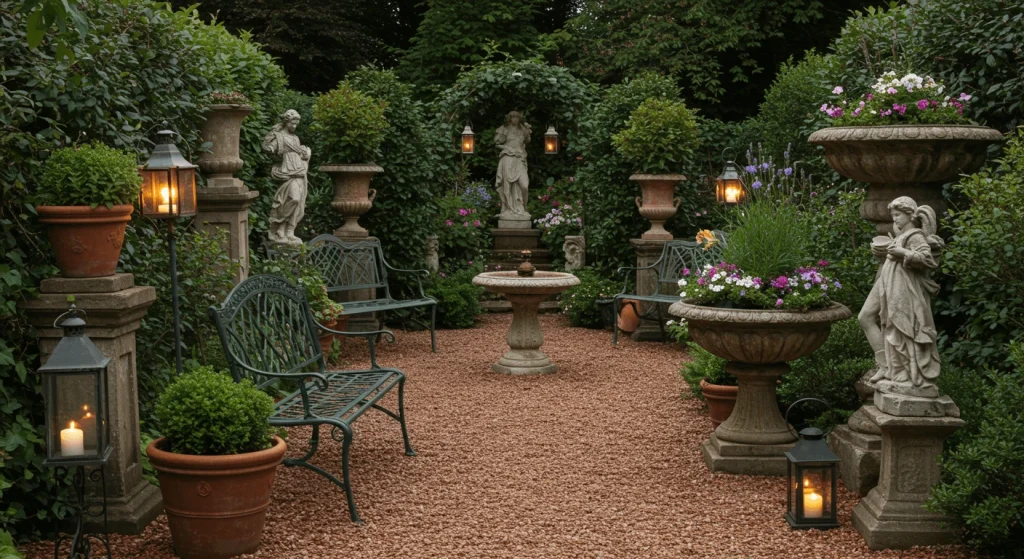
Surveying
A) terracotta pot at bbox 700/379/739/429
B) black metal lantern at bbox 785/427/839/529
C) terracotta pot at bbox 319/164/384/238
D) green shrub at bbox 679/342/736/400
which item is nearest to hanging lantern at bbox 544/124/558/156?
terracotta pot at bbox 319/164/384/238

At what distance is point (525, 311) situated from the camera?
31.0ft

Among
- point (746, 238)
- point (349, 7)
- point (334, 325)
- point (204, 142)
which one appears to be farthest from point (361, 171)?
point (349, 7)

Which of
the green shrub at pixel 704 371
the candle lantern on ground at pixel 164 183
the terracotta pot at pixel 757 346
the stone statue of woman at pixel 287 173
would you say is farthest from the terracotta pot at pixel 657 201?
the candle lantern on ground at pixel 164 183

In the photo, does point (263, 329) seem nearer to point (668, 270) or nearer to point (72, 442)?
point (72, 442)

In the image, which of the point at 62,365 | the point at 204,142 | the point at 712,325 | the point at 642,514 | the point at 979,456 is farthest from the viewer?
the point at 204,142

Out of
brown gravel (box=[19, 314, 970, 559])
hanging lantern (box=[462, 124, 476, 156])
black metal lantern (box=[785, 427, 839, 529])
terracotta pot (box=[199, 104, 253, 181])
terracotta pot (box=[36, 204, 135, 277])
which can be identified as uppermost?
hanging lantern (box=[462, 124, 476, 156])

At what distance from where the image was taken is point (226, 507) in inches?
183

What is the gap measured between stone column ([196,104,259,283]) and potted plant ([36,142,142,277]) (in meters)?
2.39

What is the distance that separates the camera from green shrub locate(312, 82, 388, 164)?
1147 centimetres

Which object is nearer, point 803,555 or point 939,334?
point 803,555

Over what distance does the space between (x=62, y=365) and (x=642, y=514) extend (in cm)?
282

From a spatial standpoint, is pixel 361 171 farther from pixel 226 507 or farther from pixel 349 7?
pixel 349 7

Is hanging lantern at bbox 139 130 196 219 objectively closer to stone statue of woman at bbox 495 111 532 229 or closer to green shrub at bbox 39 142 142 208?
green shrub at bbox 39 142 142 208

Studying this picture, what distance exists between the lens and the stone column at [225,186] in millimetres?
7430
